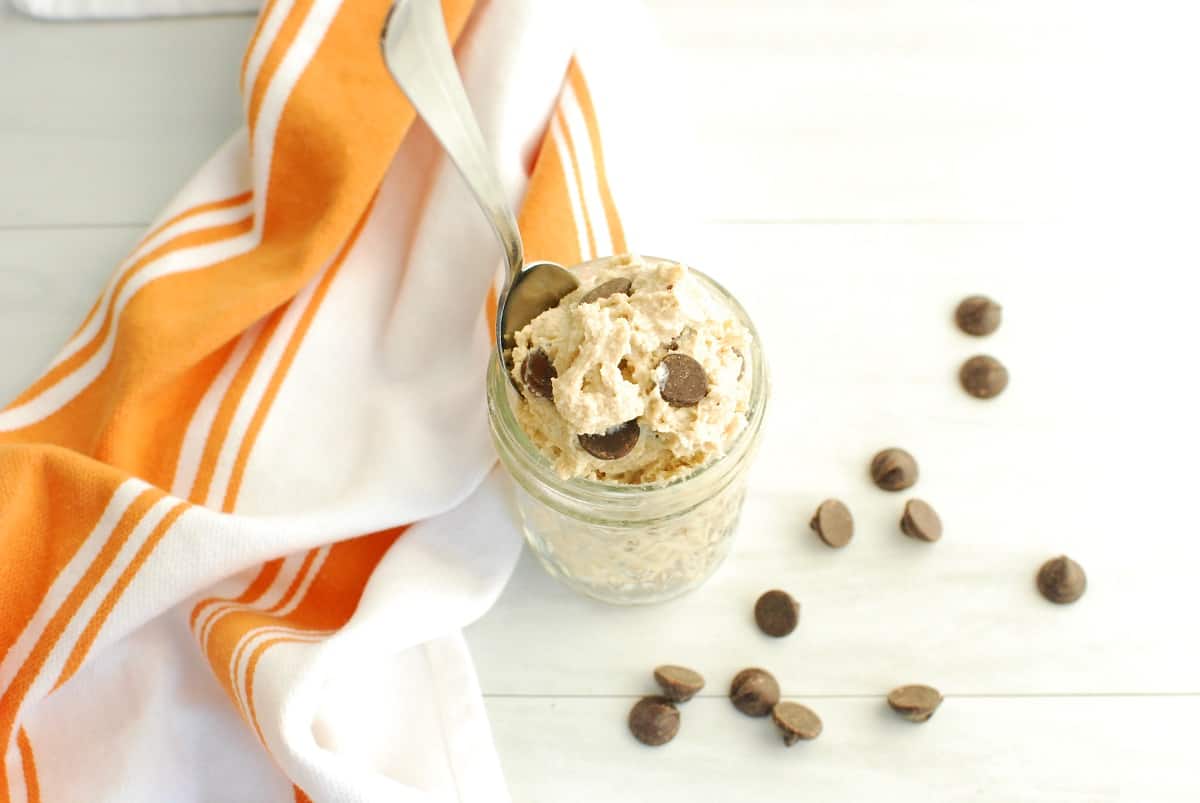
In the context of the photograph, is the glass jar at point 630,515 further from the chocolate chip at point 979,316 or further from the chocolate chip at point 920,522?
the chocolate chip at point 979,316

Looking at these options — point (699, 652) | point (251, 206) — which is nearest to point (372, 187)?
point (251, 206)

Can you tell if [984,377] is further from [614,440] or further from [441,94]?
[441,94]

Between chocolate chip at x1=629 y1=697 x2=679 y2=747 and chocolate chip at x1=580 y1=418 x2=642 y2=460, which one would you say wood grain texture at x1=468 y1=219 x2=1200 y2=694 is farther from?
chocolate chip at x1=580 y1=418 x2=642 y2=460

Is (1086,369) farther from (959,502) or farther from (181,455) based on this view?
(181,455)

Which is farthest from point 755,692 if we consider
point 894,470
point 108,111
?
point 108,111

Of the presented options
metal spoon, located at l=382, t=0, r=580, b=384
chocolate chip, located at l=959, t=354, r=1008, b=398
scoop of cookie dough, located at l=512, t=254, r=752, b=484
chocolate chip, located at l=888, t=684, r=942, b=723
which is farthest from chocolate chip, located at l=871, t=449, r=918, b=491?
metal spoon, located at l=382, t=0, r=580, b=384

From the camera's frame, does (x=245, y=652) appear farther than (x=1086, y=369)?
No
